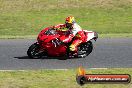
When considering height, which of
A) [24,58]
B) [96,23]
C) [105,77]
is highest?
[105,77]

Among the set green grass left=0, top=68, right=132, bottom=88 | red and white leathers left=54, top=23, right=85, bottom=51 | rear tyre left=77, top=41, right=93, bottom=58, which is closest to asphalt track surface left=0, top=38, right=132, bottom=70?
rear tyre left=77, top=41, right=93, bottom=58

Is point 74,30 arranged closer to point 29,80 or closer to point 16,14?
point 29,80

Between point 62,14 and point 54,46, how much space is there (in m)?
16.6

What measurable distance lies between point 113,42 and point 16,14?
13.1 meters

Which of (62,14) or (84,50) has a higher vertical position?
(84,50)

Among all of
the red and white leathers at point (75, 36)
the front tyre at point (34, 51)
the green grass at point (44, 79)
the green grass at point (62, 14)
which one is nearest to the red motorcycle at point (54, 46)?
the front tyre at point (34, 51)

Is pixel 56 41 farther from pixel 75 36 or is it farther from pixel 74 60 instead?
pixel 74 60

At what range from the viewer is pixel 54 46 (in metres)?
16.9

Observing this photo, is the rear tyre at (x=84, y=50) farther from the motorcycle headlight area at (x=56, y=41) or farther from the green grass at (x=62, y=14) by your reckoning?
the green grass at (x=62, y=14)

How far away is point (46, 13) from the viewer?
1320 inches

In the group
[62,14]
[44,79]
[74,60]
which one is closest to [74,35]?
[74,60]

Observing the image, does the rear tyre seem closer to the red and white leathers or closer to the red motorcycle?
the red motorcycle

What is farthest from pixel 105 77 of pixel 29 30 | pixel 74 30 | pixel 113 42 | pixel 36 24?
pixel 36 24

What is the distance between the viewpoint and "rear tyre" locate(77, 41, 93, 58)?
17094 mm
